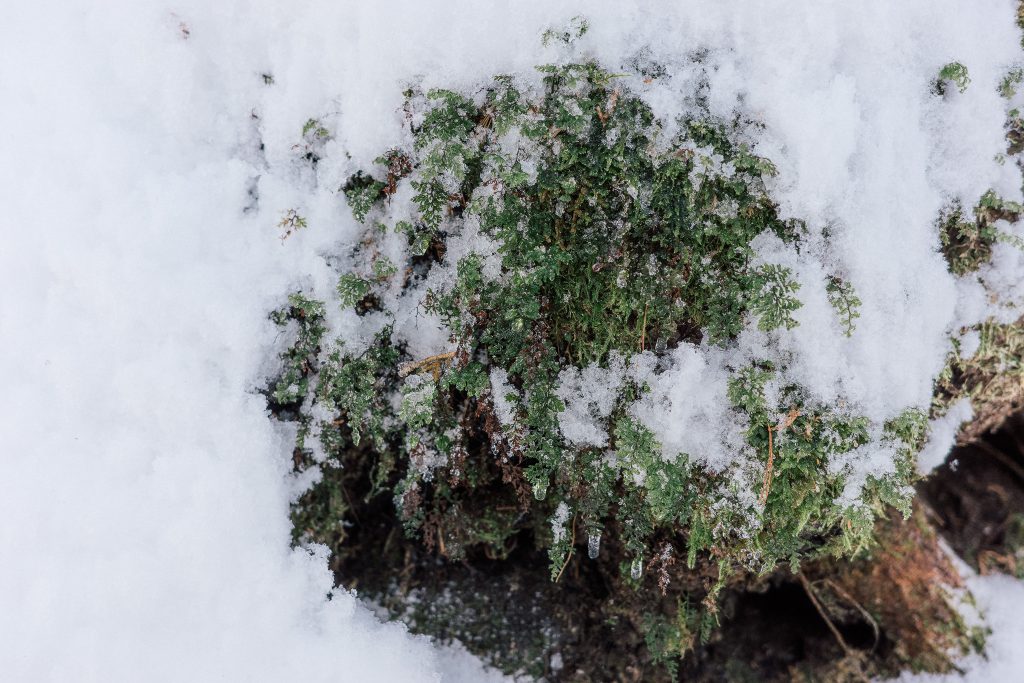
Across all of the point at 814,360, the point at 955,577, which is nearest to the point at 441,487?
the point at 814,360

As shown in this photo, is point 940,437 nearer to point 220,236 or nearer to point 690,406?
point 690,406

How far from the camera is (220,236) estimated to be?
2.32 metres

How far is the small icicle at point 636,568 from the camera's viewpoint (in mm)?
2532

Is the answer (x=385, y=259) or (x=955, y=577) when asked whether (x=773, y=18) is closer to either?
(x=385, y=259)

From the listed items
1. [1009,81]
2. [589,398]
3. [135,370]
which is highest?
[135,370]

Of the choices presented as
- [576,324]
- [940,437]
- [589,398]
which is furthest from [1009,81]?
[589,398]

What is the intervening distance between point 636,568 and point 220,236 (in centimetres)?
216

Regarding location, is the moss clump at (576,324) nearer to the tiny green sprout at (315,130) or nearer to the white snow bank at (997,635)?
the tiny green sprout at (315,130)

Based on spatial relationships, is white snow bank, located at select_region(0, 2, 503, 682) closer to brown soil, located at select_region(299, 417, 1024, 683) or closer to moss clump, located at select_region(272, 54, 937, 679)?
moss clump, located at select_region(272, 54, 937, 679)

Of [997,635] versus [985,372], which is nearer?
[985,372]

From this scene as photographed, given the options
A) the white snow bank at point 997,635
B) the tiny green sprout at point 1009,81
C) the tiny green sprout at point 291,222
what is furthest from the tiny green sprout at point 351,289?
the white snow bank at point 997,635

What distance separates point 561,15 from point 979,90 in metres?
1.53

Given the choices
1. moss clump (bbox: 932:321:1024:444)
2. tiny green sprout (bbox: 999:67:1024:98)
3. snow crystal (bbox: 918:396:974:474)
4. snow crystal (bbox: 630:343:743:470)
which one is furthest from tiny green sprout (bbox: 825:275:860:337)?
tiny green sprout (bbox: 999:67:1024:98)

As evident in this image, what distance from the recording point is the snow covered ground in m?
2.11
